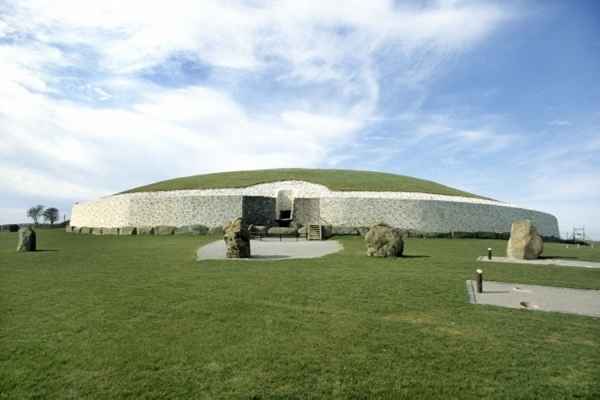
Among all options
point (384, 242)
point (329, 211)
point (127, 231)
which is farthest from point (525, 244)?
point (127, 231)

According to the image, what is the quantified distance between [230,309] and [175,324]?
46.5 inches

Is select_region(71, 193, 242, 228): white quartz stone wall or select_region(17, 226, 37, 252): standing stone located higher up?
select_region(71, 193, 242, 228): white quartz stone wall

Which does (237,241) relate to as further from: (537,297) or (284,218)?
(284,218)

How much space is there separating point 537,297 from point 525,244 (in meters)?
9.13

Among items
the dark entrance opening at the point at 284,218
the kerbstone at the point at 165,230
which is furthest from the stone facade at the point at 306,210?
the kerbstone at the point at 165,230

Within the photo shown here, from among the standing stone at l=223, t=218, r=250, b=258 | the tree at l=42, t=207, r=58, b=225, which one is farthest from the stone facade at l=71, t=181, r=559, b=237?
the tree at l=42, t=207, r=58, b=225

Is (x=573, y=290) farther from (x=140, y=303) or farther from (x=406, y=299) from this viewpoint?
(x=140, y=303)

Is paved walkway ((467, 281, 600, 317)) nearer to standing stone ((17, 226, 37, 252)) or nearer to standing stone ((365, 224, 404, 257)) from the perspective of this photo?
standing stone ((365, 224, 404, 257))

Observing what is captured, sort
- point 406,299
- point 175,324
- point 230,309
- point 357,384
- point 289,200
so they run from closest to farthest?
point 357,384, point 175,324, point 230,309, point 406,299, point 289,200

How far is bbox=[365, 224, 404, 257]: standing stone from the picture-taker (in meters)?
16.8

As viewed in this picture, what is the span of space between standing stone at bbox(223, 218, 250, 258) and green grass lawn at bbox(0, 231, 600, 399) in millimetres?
5453

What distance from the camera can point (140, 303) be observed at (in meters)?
8.11

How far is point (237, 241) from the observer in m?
16.2

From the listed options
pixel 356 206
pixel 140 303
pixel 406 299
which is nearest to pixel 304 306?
pixel 406 299
